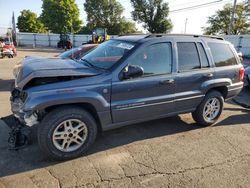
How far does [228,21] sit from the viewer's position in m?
49.1

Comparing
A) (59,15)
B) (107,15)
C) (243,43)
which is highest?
(107,15)

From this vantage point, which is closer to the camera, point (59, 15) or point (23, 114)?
point (23, 114)

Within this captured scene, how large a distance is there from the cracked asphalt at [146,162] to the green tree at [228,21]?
4879cm

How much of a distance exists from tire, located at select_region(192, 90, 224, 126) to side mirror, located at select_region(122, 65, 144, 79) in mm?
1799

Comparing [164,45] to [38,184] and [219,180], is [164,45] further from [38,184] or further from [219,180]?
[38,184]

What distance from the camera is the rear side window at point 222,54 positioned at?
494cm

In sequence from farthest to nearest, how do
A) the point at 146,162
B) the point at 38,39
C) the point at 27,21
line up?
the point at 27,21 → the point at 38,39 → the point at 146,162

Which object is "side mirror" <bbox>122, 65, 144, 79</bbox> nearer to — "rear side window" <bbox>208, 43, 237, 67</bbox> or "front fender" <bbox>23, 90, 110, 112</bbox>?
"front fender" <bbox>23, 90, 110, 112</bbox>

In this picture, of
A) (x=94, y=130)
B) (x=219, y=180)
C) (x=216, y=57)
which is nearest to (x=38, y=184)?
(x=94, y=130)

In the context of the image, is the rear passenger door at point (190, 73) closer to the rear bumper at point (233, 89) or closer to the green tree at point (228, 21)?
the rear bumper at point (233, 89)

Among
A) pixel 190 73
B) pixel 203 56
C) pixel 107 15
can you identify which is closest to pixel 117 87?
pixel 190 73

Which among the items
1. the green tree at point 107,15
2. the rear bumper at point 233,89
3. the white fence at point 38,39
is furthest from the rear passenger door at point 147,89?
the green tree at point 107,15

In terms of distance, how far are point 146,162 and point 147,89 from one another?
45.2 inches

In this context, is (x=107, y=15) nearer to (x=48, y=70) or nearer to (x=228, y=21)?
(x=228, y=21)
